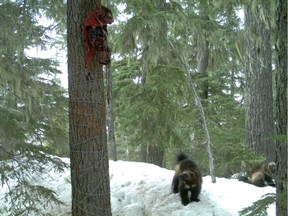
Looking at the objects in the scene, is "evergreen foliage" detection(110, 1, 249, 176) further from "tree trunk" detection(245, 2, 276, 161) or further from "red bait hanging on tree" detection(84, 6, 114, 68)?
"red bait hanging on tree" detection(84, 6, 114, 68)

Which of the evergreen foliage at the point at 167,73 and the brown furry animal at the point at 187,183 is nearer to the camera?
the brown furry animal at the point at 187,183

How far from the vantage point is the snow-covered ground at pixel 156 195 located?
739 centimetres

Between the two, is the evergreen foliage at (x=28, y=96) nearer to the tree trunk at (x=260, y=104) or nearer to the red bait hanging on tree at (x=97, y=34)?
the red bait hanging on tree at (x=97, y=34)

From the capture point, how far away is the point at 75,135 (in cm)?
550

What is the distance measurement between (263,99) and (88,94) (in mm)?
7033

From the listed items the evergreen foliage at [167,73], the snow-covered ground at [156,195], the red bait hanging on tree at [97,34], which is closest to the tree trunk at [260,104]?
the evergreen foliage at [167,73]

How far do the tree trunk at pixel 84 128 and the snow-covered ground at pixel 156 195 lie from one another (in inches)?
87.3

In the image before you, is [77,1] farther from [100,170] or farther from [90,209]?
[90,209]

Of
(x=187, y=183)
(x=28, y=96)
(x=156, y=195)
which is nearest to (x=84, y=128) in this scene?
(x=28, y=96)

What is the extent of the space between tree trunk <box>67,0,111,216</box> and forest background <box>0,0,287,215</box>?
2.61 ft

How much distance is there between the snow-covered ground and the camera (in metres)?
7.39

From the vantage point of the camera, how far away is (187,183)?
7418 mm

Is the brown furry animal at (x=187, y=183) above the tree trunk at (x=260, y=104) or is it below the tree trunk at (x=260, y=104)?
below

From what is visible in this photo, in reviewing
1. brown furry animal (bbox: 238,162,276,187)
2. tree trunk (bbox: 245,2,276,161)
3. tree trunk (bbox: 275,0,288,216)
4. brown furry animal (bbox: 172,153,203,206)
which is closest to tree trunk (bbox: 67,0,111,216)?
brown furry animal (bbox: 172,153,203,206)
